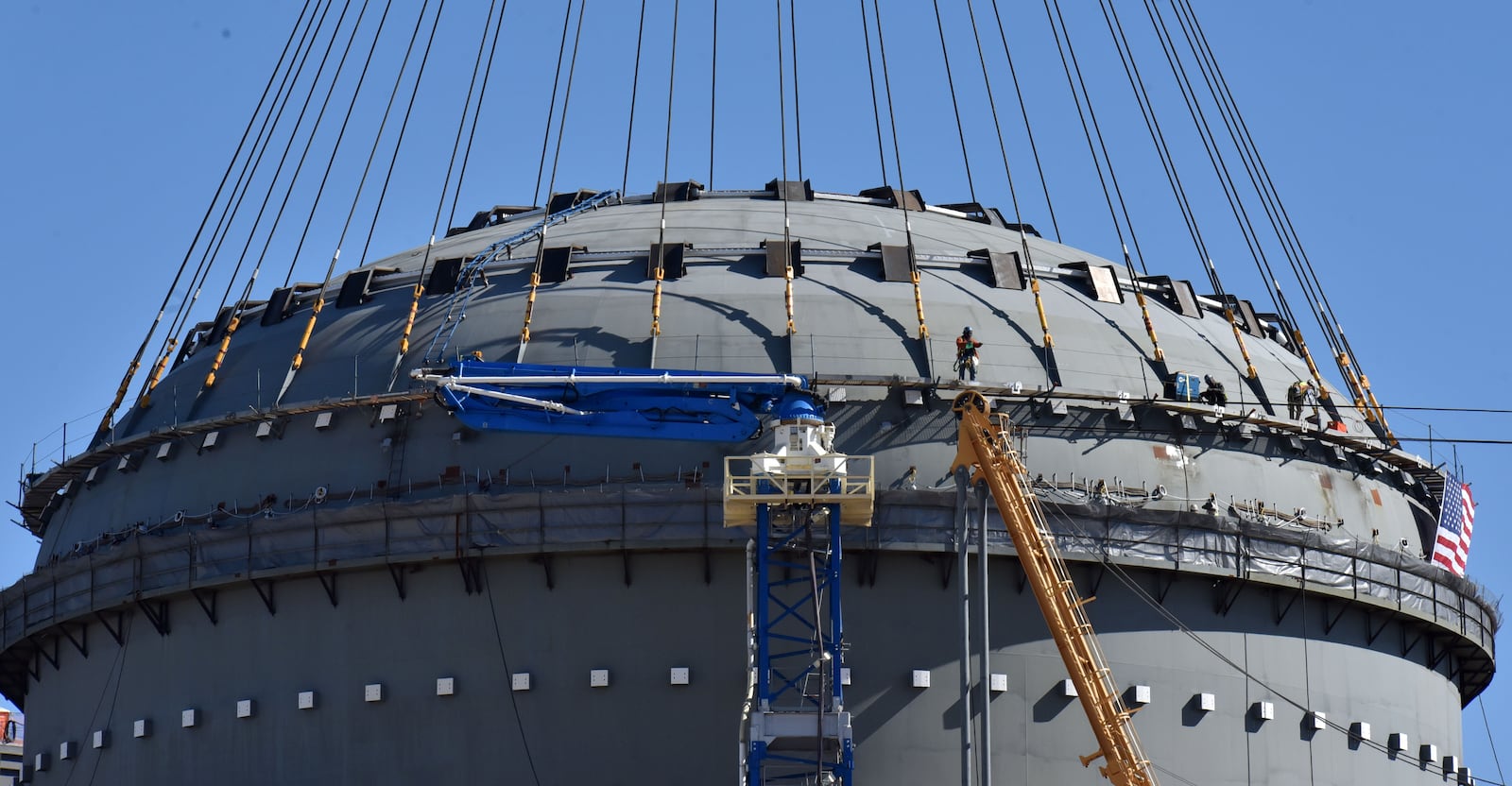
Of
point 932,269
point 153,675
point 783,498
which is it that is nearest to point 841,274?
point 932,269

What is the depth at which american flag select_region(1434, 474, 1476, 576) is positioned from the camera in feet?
178

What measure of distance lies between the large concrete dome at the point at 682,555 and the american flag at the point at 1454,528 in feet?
1.89

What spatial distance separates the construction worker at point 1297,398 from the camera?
52.0 meters

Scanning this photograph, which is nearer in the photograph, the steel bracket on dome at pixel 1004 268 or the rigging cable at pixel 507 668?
the rigging cable at pixel 507 668

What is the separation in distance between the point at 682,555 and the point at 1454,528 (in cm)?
2121

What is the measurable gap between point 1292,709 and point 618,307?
17818 mm

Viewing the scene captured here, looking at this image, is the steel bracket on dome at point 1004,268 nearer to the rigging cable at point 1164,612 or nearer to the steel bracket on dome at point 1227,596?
the rigging cable at point 1164,612

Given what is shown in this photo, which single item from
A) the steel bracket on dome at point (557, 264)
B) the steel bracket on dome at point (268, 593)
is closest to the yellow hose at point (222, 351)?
the steel bracket on dome at point (268, 593)

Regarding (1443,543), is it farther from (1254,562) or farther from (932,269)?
(932,269)

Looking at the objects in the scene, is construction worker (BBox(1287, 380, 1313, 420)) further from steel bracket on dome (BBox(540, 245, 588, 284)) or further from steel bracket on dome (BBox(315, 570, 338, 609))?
steel bracket on dome (BBox(315, 570, 338, 609))

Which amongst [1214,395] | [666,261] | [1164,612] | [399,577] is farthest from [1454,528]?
[399,577]

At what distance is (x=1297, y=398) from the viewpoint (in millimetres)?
52562

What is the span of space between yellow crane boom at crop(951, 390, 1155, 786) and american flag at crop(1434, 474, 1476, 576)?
1263 centimetres

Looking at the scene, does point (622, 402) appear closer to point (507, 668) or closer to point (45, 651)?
point (507, 668)
